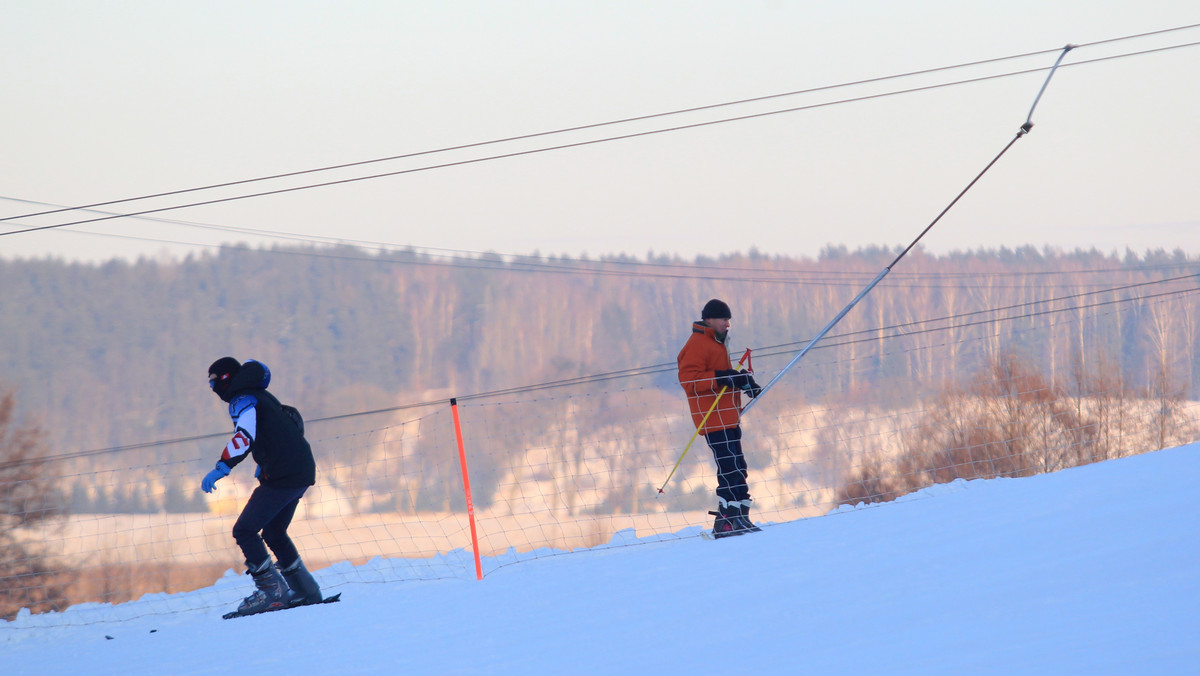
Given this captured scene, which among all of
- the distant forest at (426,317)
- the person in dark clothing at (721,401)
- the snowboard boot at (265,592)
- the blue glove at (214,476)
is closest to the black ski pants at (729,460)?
the person in dark clothing at (721,401)

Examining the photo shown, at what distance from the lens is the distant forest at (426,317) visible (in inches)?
1361

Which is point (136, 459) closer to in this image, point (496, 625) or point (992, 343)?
point (992, 343)

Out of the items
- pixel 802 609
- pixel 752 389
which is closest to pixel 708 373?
pixel 752 389

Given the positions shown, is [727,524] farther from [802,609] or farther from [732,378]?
[802,609]

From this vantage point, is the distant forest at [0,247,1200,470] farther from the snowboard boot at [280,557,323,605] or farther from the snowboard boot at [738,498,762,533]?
the snowboard boot at [280,557,323,605]

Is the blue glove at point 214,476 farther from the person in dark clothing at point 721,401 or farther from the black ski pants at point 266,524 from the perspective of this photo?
the person in dark clothing at point 721,401

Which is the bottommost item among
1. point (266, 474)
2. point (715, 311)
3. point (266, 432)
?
point (266, 474)

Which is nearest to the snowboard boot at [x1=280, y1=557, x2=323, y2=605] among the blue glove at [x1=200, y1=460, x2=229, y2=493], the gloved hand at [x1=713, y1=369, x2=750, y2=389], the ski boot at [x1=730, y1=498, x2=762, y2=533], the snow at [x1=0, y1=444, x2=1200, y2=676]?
the snow at [x1=0, y1=444, x2=1200, y2=676]

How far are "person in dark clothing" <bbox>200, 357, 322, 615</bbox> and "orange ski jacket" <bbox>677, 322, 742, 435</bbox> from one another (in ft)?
7.71

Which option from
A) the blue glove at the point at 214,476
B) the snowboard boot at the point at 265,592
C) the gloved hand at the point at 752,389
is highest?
the gloved hand at the point at 752,389

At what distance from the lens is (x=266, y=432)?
516 centimetres

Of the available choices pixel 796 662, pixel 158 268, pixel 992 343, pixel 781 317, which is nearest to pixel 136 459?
pixel 158 268

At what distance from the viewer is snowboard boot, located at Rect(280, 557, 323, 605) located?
531 centimetres

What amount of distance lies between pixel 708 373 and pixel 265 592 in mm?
2935
